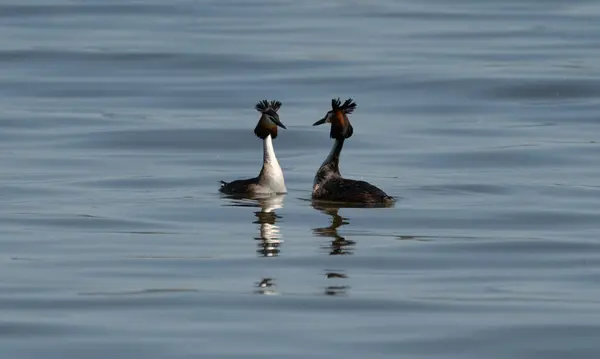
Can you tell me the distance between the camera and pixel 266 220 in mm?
15766

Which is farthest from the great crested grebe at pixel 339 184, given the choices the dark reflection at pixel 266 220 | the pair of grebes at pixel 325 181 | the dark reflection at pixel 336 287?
the dark reflection at pixel 336 287

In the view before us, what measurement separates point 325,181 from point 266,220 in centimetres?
161

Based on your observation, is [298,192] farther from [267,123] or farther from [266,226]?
[266,226]

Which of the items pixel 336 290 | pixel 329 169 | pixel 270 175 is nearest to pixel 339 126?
pixel 329 169

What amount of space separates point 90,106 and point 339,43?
349 inches

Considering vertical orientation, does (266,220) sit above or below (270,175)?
below

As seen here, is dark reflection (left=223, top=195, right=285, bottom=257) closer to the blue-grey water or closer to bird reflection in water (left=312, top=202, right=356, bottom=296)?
the blue-grey water

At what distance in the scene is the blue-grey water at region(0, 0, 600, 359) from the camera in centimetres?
1120

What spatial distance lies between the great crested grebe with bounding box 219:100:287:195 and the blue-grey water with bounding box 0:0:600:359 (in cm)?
17

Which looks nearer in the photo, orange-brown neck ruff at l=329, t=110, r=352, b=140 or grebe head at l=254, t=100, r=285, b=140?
orange-brown neck ruff at l=329, t=110, r=352, b=140

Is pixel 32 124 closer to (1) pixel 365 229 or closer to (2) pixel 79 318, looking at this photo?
(1) pixel 365 229

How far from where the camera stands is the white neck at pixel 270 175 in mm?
17281

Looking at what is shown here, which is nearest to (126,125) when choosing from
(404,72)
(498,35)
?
(404,72)

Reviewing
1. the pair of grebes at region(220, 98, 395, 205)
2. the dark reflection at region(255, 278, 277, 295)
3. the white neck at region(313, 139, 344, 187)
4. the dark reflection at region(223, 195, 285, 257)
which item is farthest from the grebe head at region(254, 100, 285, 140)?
the dark reflection at region(255, 278, 277, 295)
